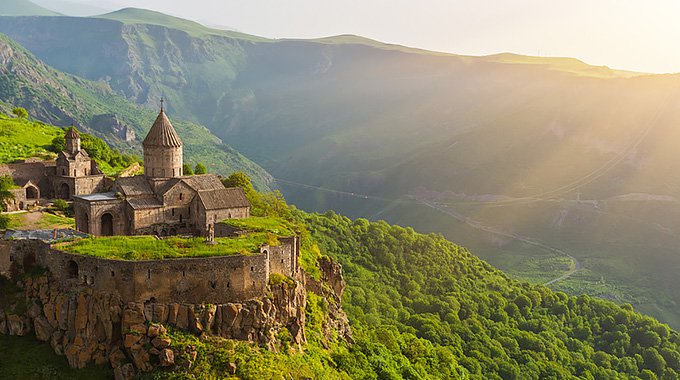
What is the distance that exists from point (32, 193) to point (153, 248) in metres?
37.6

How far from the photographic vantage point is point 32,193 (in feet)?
210

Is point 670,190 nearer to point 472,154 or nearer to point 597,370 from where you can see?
point 472,154

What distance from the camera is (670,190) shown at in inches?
5487

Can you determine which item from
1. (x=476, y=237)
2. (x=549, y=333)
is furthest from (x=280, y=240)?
(x=476, y=237)

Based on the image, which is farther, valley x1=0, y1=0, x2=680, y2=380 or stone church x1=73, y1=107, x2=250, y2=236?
valley x1=0, y1=0, x2=680, y2=380

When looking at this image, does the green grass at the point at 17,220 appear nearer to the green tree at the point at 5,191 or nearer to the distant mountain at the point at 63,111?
the green tree at the point at 5,191

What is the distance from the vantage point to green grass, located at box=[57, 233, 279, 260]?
34.8 m

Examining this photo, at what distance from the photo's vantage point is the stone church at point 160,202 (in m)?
48.9

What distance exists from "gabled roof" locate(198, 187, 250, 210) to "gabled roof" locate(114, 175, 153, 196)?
5568 mm

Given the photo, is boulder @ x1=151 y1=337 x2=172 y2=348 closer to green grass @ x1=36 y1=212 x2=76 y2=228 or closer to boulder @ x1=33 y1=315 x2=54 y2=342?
boulder @ x1=33 y1=315 x2=54 y2=342

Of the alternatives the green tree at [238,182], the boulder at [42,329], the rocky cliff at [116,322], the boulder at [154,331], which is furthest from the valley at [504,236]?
the boulder at [42,329]

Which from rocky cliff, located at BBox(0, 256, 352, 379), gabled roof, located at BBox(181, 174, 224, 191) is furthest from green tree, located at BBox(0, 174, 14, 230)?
rocky cliff, located at BBox(0, 256, 352, 379)

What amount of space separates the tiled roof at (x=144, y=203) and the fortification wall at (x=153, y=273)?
12047 mm

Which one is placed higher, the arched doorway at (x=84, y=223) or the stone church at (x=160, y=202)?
the stone church at (x=160, y=202)
